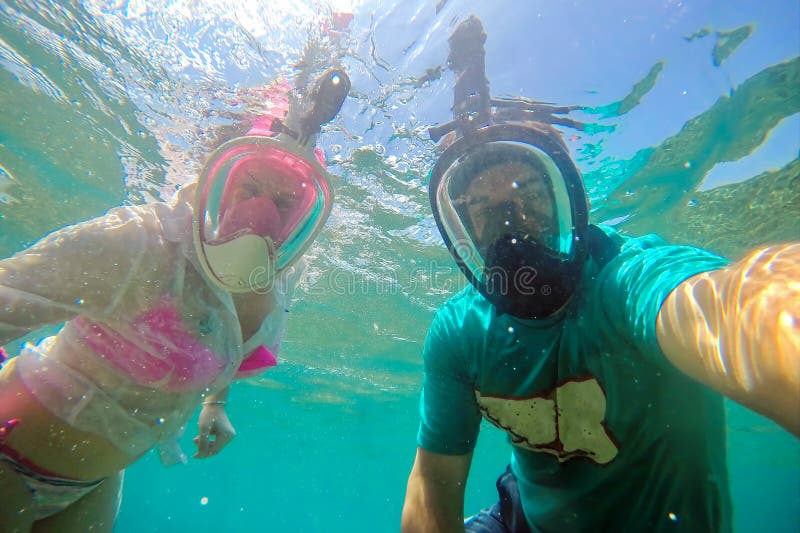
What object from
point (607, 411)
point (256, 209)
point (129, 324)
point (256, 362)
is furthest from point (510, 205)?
point (129, 324)

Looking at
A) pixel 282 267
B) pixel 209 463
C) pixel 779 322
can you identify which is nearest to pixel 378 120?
pixel 282 267

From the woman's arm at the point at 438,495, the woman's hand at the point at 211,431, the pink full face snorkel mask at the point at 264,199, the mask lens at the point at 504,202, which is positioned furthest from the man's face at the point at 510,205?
the woman's hand at the point at 211,431

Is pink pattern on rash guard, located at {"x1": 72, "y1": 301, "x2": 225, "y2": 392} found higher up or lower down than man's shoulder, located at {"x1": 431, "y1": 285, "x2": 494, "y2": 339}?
lower down

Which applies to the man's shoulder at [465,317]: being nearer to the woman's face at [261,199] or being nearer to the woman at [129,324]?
the woman at [129,324]

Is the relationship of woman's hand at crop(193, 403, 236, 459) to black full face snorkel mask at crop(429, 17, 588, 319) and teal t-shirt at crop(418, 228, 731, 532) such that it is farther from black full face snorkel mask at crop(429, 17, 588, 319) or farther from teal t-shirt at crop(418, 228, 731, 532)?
black full face snorkel mask at crop(429, 17, 588, 319)

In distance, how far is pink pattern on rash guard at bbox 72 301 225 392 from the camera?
113 inches

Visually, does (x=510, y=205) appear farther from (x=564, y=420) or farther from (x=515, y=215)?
(x=564, y=420)

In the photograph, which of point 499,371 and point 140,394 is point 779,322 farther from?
point 140,394

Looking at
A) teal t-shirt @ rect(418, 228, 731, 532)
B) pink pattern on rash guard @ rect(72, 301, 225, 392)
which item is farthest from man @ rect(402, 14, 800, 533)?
pink pattern on rash guard @ rect(72, 301, 225, 392)

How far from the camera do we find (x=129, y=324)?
9.37ft

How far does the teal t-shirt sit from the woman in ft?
7.11

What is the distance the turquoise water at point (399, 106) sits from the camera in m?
6.11

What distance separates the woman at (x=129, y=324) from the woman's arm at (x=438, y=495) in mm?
1990

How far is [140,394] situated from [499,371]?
2868mm
